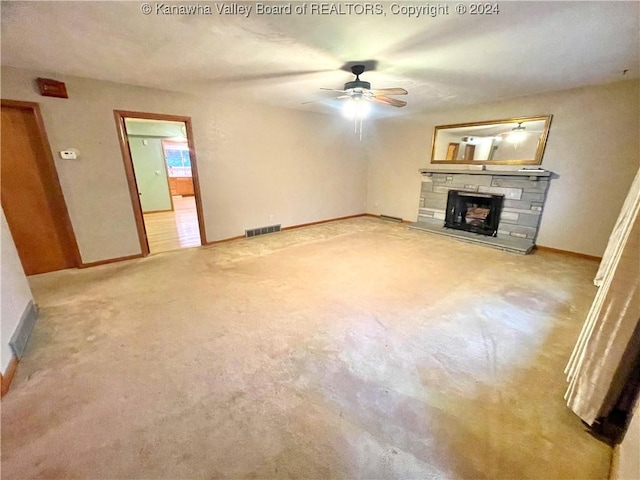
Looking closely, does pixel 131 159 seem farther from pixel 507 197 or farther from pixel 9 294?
pixel 507 197

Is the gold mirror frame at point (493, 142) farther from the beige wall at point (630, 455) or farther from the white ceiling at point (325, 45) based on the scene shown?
the beige wall at point (630, 455)

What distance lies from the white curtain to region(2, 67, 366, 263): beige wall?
4.43 meters

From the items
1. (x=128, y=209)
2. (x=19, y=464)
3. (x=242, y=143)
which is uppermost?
(x=242, y=143)

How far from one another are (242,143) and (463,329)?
4.10 meters

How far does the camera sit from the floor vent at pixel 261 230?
188 inches

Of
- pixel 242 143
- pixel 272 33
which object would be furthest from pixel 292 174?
pixel 272 33

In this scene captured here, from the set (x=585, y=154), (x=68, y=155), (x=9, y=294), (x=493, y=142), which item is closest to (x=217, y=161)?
(x=68, y=155)

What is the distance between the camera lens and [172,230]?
5266mm

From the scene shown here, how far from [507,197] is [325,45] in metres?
3.84

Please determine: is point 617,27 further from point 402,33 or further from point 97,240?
point 97,240

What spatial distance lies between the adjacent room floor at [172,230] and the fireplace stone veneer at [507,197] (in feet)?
14.6

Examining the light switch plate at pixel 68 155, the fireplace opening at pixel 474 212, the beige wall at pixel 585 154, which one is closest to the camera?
the light switch plate at pixel 68 155

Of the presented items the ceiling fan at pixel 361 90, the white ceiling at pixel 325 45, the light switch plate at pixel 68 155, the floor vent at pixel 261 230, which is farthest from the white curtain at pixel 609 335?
the light switch plate at pixel 68 155

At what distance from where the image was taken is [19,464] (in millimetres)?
1175
